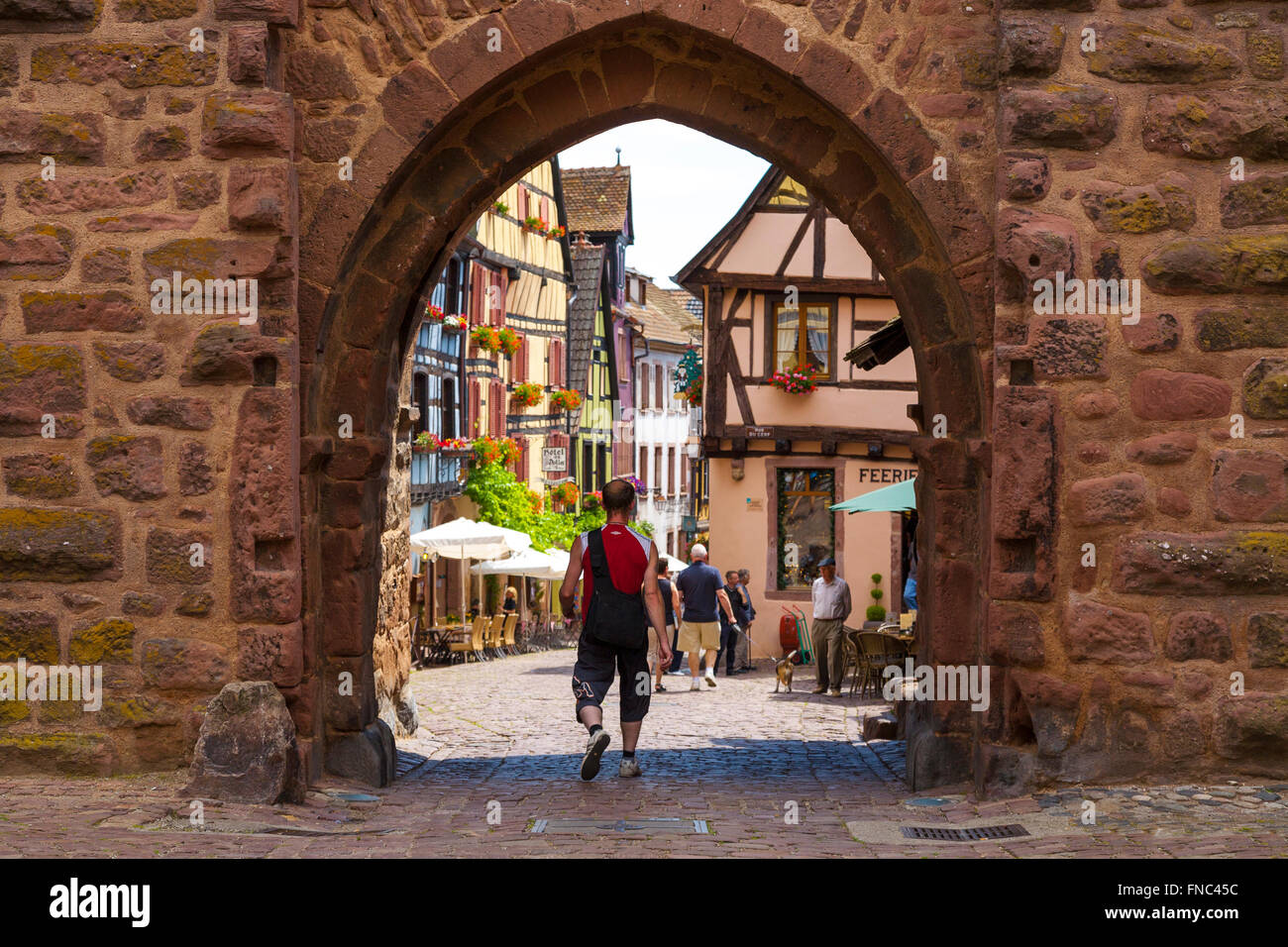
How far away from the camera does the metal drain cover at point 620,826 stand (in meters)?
5.24

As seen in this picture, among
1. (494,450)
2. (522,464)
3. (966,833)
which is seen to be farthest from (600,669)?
(522,464)

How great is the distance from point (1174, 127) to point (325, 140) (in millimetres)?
3340

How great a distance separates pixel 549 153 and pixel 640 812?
120 inches

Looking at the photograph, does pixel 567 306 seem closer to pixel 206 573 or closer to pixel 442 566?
pixel 442 566

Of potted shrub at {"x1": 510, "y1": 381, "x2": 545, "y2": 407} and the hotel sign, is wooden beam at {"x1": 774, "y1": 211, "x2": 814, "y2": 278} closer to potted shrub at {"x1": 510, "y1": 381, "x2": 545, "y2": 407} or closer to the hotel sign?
potted shrub at {"x1": 510, "y1": 381, "x2": 545, "y2": 407}

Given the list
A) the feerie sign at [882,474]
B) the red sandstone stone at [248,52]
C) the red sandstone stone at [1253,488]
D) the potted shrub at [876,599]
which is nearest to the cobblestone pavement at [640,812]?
the red sandstone stone at [1253,488]

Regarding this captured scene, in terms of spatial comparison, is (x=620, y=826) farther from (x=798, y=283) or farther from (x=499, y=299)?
(x=499, y=299)

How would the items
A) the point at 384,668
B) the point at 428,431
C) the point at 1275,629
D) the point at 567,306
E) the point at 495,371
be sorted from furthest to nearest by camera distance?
the point at 567,306 → the point at 495,371 → the point at 428,431 → the point at 384,668 → the point at 1275,629

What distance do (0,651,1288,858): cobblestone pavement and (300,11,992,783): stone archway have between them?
614 millimetres

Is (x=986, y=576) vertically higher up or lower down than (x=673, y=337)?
lower down

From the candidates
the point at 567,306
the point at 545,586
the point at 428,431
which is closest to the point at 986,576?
the point at 428,431

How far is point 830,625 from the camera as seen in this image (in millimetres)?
13547

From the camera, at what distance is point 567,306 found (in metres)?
31.5

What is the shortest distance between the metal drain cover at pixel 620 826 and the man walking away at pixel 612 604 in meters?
1.03
